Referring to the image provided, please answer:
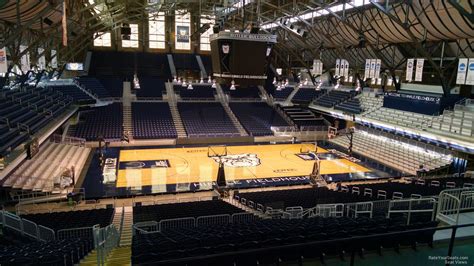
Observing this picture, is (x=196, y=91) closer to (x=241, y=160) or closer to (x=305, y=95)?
(x=305, y=95)

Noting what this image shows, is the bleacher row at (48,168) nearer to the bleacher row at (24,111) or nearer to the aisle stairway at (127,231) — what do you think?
the bleacher row at (24,111)

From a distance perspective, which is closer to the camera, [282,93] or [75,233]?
[75,233]

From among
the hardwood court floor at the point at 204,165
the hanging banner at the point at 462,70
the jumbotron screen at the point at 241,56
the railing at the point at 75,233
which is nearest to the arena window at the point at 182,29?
the hardwood court floor at the point at 204,165

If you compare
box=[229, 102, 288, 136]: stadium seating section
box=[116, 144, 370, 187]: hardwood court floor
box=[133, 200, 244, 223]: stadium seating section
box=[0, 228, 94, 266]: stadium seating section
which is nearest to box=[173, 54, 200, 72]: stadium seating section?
box=[229, 102, 288, 136]: stadium seating section

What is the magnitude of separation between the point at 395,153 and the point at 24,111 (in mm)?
28778

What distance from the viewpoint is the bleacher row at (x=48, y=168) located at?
18.3 meters

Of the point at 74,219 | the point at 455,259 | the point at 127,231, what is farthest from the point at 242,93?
the point at 455,259

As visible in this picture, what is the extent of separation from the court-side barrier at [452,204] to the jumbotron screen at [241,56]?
10.0 m

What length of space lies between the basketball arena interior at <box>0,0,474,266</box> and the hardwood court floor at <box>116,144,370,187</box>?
22cm

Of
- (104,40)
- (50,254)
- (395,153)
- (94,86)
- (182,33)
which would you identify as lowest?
(395,153)

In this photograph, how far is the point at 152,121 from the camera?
36406 mm

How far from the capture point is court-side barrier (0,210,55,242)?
1102 cm

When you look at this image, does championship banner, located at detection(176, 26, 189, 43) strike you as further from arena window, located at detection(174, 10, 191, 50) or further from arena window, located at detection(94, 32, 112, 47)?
arena window, located at detection(94, 32, 112, 47)

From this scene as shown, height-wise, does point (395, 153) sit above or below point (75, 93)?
below
